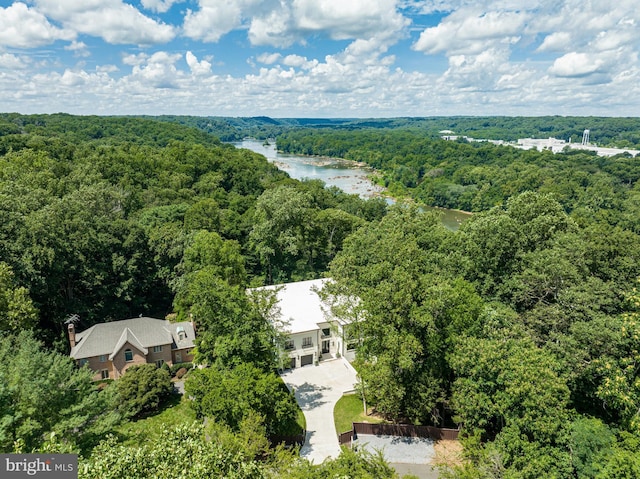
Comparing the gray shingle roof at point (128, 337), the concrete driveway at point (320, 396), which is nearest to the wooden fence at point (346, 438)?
the concrete driveway at point (320, 396)

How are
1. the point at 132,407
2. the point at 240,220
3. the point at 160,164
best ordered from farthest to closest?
the point at 160,164
the point at 240,220
the point at 132,407

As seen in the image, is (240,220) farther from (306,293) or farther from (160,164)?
(160,164)

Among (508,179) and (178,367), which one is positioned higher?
(508,179)

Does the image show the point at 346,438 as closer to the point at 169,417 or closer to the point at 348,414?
the point at 348,414

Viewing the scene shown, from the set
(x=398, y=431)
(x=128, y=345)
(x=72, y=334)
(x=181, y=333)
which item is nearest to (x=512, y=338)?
(x=398, y=431)

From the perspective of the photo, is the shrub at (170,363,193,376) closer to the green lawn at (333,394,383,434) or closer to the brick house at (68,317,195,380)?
the brick house at (68,317,195,380)

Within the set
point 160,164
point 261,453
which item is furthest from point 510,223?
point 160,164

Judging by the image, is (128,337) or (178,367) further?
(178,367)
